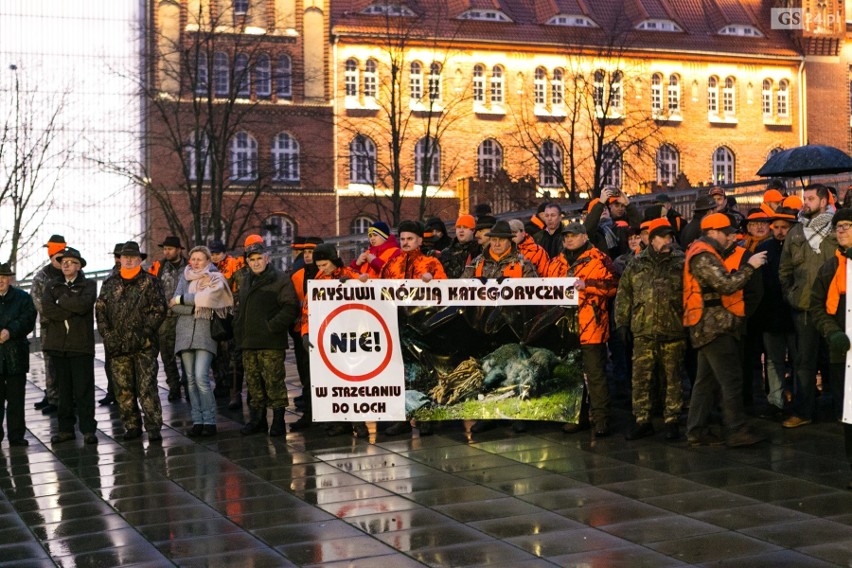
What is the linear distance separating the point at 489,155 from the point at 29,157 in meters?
21.1

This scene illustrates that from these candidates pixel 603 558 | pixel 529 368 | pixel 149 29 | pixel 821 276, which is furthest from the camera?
pixel 149 29

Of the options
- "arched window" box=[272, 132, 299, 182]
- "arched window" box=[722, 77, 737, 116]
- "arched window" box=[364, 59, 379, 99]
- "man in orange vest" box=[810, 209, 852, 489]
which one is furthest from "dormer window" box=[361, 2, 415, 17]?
"man in orange vest" box=[810, 209, 852, 489]

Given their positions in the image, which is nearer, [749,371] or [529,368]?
[529,368]

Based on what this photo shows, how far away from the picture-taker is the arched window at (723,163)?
64100 millimetres

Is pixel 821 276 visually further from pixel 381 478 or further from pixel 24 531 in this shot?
pixel 24 531

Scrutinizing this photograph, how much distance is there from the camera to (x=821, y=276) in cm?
1007

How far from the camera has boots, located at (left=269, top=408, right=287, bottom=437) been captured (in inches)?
520

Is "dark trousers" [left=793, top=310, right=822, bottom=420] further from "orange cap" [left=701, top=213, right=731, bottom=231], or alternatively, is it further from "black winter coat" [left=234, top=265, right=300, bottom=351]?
"black winter coat" [left=234, top=265, right=300, bottom=351]

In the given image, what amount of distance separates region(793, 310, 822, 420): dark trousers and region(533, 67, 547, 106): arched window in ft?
161

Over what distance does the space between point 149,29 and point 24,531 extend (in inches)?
1597

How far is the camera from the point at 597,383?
12.2m

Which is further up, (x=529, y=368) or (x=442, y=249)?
(x=442, y=249)

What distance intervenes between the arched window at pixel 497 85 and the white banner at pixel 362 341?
158 feet

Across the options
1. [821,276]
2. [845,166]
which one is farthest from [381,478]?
[845,166]
